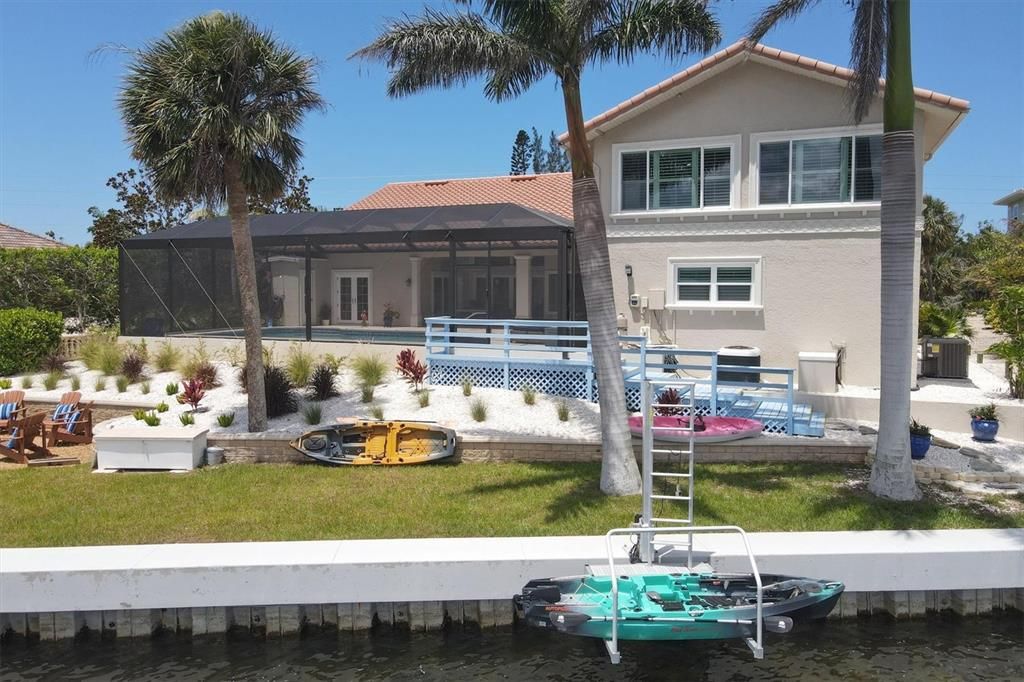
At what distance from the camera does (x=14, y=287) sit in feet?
81.6

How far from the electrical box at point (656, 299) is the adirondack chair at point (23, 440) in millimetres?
12673

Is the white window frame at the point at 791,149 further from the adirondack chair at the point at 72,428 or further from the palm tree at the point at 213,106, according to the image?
the adirondack chair at the point at 72,428

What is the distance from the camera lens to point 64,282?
2594 cm

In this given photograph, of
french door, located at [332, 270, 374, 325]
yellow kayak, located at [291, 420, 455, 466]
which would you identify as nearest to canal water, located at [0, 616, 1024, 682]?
yellow kayak, located at [291, 420, 455, 466]

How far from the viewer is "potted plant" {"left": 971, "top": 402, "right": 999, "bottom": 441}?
12812 mm

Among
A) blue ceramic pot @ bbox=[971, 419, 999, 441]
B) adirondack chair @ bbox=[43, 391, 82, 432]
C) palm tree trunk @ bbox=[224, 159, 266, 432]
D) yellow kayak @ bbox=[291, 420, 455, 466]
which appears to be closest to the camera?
yellow kayak @ bbox=[291, 420, 455, 466]

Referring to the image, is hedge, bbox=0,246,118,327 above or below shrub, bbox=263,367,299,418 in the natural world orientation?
above

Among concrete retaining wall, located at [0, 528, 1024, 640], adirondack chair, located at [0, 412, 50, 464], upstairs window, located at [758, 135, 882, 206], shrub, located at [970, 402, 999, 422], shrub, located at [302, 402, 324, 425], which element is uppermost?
upstairs window, located at [758, 135, 882, 206]

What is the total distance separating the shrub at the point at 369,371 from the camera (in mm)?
16172

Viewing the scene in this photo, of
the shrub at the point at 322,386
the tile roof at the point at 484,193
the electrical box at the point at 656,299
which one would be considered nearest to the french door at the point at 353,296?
the tile roof at the point at 484,193

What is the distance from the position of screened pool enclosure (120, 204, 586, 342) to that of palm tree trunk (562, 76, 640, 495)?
24.0 ft

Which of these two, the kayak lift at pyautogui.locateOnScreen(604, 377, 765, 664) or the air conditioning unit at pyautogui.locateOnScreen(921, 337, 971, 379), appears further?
the air conditioning unit at pyautogui.locateOnScreen(921, 337, 971, 379)

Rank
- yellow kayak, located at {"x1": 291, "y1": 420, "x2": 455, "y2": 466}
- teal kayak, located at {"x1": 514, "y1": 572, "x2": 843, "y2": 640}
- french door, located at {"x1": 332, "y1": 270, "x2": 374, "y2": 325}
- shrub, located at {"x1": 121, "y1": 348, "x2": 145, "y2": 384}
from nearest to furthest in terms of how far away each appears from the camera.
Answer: teal kayak, located at {"x1": 514, "y1": 572, "x2": 843, "y2": 640}
yellow kayak, located at {"x1": 291, "y1": 420, "x2": 455, "y2": 466}
shrub, located at {"x1": 121, "y1": 348, "x2": 145, "y2": 384}
french door, located at {"x1": 332, "y1": 270, "x2": 374, "y2": 325}

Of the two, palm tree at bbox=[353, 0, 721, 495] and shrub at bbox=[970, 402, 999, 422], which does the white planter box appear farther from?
shrub at bbox=[970, 402, 999, 422]
